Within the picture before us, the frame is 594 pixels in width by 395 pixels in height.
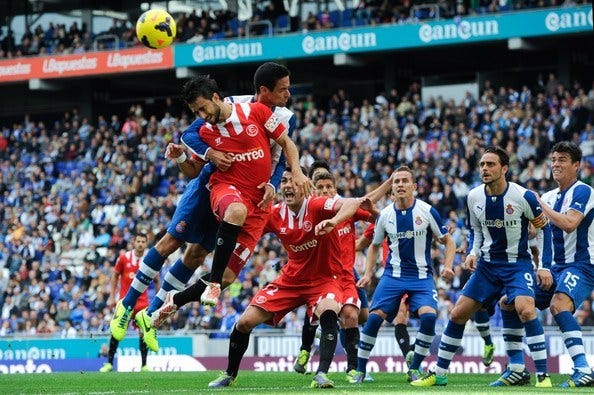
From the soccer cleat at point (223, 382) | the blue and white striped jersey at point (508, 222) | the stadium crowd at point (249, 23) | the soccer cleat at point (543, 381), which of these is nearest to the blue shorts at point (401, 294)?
the blue and white striped jersey at point (508, 222)

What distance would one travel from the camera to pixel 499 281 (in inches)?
477

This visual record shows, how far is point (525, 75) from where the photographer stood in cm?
3469

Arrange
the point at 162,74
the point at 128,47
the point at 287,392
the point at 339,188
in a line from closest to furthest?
the point at 287,392, the point at 339,188, the point at 128,47, the point at 162,74

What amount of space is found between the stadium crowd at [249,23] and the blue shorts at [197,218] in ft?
66.6

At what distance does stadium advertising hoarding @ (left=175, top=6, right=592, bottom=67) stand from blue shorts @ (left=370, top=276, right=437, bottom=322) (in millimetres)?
17646

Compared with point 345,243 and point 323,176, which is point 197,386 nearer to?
point 345,243

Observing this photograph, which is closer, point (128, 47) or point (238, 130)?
point (238, 130)

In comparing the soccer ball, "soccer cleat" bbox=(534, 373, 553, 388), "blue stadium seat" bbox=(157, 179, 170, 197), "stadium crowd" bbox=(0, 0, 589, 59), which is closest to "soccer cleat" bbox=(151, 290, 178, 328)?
the soccer ball

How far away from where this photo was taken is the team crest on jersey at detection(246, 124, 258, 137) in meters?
11.4

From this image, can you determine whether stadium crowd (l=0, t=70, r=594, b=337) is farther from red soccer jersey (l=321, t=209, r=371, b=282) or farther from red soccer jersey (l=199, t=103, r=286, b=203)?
red soccer jersey (l=199, t=103, r=286, b=203)

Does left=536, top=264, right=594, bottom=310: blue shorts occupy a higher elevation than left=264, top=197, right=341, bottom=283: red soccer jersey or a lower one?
lower

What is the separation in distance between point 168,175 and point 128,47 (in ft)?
22.0

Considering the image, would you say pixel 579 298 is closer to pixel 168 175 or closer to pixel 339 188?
pixel 339 188

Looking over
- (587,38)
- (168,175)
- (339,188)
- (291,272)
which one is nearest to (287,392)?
(291,272)
